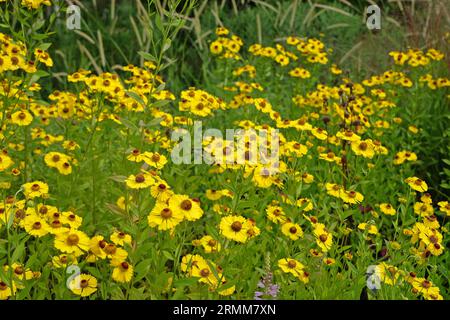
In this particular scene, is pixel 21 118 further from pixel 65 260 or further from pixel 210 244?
pixel 210 244

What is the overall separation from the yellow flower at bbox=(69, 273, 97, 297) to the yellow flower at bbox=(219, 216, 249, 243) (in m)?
0.51

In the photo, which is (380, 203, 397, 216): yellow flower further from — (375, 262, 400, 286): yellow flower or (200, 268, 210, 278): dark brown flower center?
(200, 268, 210, 278): dark brown flower center

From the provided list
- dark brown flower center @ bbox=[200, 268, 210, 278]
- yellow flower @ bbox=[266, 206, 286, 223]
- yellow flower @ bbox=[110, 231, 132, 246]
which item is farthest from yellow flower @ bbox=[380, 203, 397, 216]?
yellow flower @ bbox=[110, 231, 132, 246]

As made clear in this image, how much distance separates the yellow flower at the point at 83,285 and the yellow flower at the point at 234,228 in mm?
506

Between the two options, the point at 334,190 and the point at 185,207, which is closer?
the point at 185,207

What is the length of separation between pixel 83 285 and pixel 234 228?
58 cm

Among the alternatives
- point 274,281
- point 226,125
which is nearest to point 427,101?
point 226,125

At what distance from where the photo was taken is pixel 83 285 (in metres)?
2.05

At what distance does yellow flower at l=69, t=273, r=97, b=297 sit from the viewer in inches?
79.1

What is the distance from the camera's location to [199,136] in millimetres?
3000

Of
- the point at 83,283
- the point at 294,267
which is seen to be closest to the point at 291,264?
the point at 294,267
